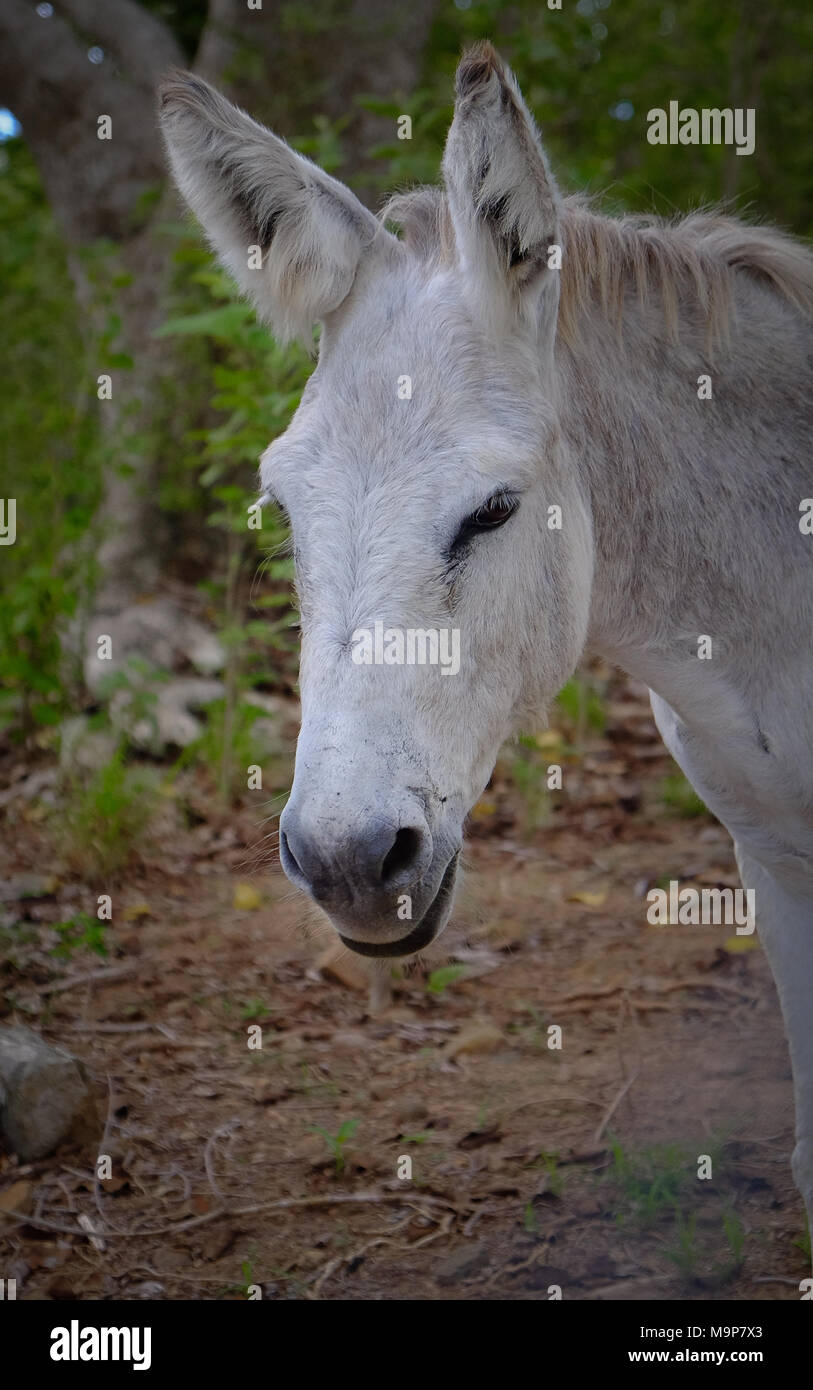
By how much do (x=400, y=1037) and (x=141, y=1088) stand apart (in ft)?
3.12

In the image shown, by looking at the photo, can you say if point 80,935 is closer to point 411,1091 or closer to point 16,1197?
point 16,1197

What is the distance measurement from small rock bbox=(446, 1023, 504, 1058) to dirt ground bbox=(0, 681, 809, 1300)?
0.03ft

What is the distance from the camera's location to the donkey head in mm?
2002

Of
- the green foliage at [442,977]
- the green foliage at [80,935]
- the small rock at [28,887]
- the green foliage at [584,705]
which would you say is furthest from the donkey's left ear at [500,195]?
the green foliage at [584,705]

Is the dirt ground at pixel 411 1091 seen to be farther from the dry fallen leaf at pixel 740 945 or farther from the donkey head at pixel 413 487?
the donkey head at pixel 413 487

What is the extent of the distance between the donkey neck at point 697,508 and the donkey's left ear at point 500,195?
0.27 metres

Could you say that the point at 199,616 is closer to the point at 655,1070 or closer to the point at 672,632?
the point at 655,1070

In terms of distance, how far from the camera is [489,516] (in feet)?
7.29

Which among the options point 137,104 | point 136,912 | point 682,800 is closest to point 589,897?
point 682,800

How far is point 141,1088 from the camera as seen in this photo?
369 cm

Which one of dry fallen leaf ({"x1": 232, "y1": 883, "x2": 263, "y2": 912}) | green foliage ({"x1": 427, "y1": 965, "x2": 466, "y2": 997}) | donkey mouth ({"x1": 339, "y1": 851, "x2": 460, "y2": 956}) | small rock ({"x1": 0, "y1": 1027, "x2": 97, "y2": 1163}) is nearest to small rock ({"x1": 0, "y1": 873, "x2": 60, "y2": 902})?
dry fallen leaf ({"x1": 232, "y1": 883, "x2": 263, "y2": 912})

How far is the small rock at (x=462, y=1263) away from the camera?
9.45ft

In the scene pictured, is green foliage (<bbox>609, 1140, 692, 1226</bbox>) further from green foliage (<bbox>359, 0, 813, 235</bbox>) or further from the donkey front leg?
green foliage (<bbox>359, 0, 813, 235</bbox>)
